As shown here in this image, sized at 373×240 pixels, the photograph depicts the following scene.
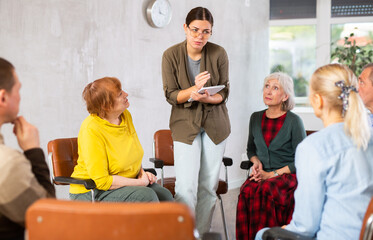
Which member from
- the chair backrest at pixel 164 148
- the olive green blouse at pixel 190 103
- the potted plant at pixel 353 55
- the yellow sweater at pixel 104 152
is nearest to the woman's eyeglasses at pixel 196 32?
the olive green blouse at pixel 190 103

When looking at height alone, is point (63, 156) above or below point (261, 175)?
above

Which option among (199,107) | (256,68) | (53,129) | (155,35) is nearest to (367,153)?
(199,107)

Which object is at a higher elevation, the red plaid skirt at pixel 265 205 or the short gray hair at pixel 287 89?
the short gray hair at pixel 287 89

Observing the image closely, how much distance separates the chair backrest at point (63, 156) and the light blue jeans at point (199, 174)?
0.67 m

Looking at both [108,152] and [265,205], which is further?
[265,205]

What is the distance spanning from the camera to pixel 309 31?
6.45 meters

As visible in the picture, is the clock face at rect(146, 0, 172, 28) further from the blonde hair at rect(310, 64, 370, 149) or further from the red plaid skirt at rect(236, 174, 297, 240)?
the blonde hair at rect(310, 64, 370, 149)

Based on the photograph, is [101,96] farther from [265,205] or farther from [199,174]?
[265,205]

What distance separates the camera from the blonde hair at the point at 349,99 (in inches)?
65.6

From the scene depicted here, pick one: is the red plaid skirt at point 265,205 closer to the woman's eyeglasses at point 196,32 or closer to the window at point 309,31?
the woman's eyeglasses at point 196,32

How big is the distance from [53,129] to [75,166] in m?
0.90

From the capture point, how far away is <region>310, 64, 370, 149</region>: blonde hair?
1.67 metres

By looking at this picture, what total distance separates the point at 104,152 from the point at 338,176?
133cm

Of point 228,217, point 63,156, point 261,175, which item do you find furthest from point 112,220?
point 228,217
